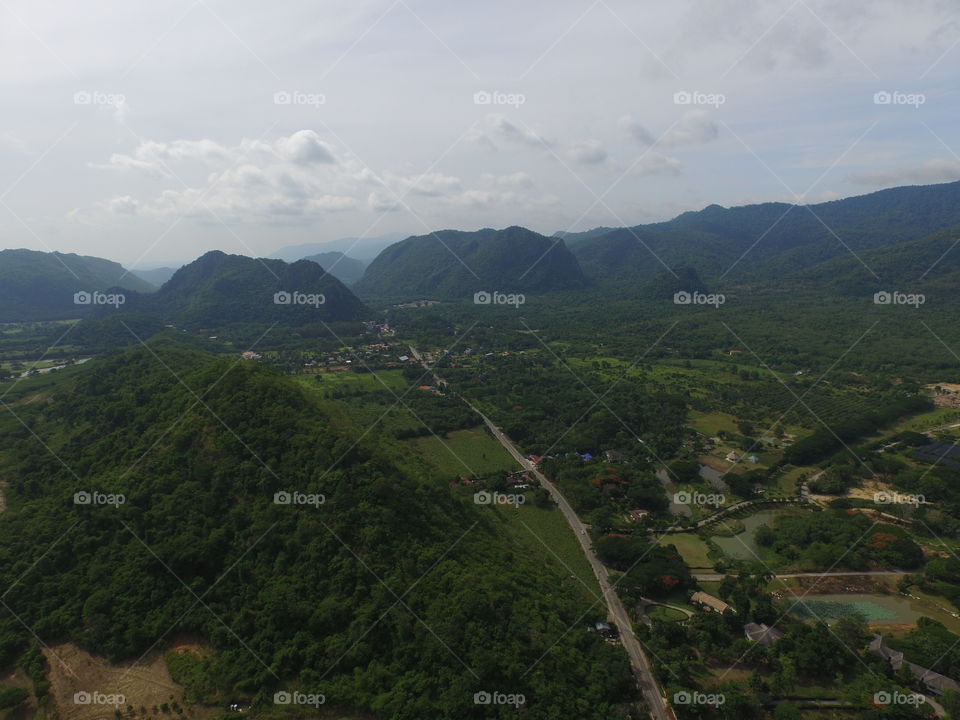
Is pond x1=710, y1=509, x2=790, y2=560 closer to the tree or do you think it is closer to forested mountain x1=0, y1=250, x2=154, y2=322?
the tree

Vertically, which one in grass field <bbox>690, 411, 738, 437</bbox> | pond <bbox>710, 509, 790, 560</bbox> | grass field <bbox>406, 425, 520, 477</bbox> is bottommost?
pond <bbox>710, 509, 790, 560</bbox>

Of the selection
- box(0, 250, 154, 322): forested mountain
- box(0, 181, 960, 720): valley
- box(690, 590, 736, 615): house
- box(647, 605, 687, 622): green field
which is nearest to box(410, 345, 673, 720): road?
box(0, 181, 960, 720): valley

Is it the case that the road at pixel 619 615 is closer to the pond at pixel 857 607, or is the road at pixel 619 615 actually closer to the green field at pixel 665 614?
the green field at pixel 665 614

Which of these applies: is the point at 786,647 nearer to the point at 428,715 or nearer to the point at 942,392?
the point at 428,715

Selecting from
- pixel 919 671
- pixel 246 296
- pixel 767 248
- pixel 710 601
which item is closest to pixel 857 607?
pixel 919 671

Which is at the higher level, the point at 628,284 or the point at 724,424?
the point at 628,284

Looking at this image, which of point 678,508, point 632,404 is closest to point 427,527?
point 678,508

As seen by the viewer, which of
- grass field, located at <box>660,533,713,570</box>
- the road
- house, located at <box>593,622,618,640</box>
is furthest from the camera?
grass field, located at <box>660,533,713,570</box>
